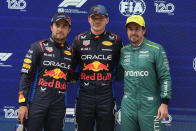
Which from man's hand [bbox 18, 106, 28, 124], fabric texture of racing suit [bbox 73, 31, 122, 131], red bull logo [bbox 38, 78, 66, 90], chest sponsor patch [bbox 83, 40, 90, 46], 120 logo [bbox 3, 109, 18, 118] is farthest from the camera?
120 logo [bbox 3, 109, 18, 118]

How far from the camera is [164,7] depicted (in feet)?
9.95

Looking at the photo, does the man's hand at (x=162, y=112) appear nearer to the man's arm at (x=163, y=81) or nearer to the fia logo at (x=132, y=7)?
the man's arm at (x=163, y=81)

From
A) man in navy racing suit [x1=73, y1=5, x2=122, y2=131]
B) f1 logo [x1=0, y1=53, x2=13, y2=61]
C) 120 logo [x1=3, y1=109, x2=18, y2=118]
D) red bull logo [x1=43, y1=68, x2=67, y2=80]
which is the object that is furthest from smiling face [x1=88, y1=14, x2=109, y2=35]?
120 logo [x1=3, y1=109, x2=18, y2=118]

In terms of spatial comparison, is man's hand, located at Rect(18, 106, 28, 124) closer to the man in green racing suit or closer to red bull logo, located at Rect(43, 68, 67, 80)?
red bull logo, located at Rect(43, 68, 67, 80)

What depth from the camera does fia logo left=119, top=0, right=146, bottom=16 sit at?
304 cm

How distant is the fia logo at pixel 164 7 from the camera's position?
303cm

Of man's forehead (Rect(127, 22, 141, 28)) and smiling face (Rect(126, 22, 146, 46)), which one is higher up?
man's forehead (Rect(127, 22, 141, 28))

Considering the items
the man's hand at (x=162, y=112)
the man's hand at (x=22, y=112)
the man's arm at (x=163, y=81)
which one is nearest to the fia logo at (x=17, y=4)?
the man's hand at (x=22, y=112)

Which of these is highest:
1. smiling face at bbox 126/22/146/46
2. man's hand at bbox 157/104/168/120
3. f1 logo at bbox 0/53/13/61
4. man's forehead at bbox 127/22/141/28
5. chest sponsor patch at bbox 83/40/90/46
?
man's forehead at bbox 127/22/141/28

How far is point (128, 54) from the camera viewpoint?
8.01 feet

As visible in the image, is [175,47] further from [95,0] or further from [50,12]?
[50,12]

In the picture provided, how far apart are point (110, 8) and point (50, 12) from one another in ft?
2.67

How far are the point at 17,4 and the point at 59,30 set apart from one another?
3.48 ft

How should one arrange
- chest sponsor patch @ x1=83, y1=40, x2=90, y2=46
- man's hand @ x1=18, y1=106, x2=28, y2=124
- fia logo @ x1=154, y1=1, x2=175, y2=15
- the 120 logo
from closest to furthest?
man's hand @ x1=18, y1=106, x2=28, y2=124
chest sponsor patch @ x1=83, y1=40, x2=90, y2=46
fia logo @ x1=154, y1=1, x2=175, y2=15
the 120 logo
